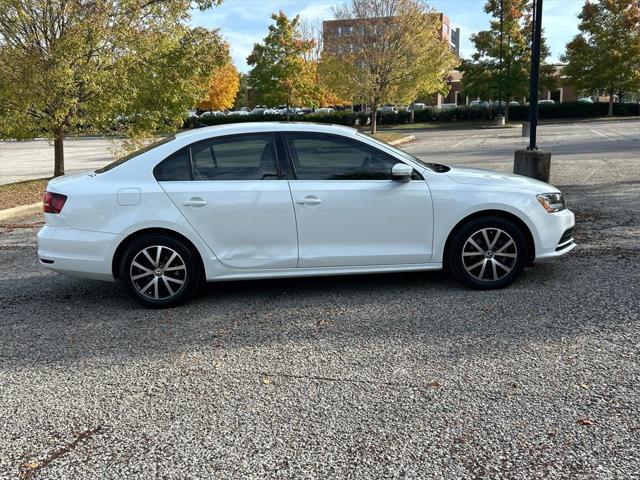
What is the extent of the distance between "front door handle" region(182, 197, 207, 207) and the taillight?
1055 millimetres

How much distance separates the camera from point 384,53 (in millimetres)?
30156

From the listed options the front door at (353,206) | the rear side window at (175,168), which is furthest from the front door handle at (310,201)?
the rear side window at (175,168)

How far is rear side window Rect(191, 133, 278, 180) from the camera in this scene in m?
5.11

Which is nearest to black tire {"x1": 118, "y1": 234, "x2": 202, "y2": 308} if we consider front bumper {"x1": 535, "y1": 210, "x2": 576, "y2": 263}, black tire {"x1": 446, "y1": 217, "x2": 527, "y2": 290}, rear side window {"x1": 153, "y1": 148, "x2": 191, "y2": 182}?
rear side window {"x1": 153, "y1": 148, "x2": 191, "y2": 182}

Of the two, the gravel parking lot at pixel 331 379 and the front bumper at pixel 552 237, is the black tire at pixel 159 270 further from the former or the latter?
the front bumper at pixel 552 237

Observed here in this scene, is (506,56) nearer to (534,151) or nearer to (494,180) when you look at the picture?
(534,151)

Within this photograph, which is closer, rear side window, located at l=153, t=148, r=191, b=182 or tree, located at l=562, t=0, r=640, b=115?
rear side window, located at l=153, t=148, r=191, b=182

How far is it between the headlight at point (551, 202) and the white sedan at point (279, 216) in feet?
0.07

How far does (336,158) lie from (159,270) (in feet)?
6.03

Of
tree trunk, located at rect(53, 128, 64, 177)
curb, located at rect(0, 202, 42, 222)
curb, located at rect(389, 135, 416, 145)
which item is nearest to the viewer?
curb, located at rect(0, 202, 42, 222)

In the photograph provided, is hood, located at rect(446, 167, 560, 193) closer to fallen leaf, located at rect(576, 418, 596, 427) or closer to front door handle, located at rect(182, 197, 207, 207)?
front door handle, located at rect(182, 197, 207, 207)

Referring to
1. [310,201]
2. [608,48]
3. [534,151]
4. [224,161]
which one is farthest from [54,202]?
[608,48]

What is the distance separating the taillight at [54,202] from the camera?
5.02 metres

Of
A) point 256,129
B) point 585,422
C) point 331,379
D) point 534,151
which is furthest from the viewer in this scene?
point 534,151
